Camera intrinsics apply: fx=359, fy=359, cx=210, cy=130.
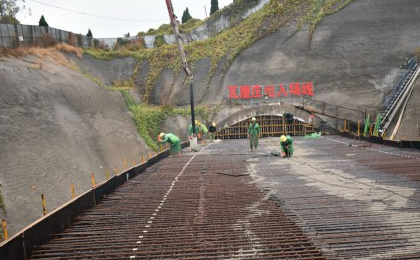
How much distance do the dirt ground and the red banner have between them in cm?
838

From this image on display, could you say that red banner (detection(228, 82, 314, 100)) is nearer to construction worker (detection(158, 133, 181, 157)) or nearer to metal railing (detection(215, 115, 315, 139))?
metal railing (detection(215, 115, 315, 139))

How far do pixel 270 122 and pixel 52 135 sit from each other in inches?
566

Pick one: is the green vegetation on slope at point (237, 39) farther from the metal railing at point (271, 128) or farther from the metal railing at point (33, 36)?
the metal railing at point (271, 128)

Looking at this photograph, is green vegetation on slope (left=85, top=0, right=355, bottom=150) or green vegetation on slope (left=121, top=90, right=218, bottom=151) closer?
green vegetation on slope (left=121, top=90, right=218, bottom=151)

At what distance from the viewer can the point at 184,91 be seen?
29.3 metres

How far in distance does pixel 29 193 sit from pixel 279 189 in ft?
31.1

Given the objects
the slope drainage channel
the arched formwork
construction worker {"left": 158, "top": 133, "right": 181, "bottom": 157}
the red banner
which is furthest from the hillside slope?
the slope drainage channel

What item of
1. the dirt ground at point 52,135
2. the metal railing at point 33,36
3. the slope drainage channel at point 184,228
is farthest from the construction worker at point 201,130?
the metal railing at point 33,36

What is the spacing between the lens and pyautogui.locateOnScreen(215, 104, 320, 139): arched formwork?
24359 millimetres

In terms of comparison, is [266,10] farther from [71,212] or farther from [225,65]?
[71,212]

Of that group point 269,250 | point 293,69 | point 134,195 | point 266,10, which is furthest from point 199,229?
point 266,10

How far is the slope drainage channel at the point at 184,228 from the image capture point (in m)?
4.70

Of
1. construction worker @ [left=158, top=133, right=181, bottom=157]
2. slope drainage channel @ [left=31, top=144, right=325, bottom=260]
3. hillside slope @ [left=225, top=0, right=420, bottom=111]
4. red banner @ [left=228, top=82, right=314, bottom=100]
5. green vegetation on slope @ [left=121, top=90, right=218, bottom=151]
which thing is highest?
hillside slope @ [left=225, top=0, right=420, bottom=111]

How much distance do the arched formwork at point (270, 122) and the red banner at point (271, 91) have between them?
235 centimetres
